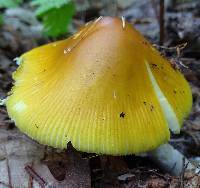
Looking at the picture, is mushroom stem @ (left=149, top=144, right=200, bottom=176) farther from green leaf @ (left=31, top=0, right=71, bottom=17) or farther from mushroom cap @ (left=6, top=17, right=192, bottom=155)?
green leaf @ (left=31, top=0, right=71, bottom=17)

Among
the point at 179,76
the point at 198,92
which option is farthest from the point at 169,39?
the point at 179,76

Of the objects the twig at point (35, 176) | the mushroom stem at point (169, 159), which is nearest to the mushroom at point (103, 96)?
the twig at point (35, 176)

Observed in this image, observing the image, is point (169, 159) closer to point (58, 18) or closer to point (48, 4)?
point (48, 4)

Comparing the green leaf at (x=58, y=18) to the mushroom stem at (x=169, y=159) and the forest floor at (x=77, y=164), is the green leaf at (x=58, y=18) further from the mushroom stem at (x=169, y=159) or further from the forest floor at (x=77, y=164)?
the mushroom stem at (x=169, y=159)

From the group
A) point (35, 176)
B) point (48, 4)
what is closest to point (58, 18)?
point (48, 4)

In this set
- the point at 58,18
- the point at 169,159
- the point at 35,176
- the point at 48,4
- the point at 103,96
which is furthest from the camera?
the point at 58,18

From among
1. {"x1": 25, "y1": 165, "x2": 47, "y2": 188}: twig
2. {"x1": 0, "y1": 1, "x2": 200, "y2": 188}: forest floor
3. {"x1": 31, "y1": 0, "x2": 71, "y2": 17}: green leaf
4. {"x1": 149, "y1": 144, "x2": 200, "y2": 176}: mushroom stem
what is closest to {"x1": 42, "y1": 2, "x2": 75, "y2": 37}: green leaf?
{"x1": 31, "y1": 0, "x2": 71, "y2": 17}: green leaf
